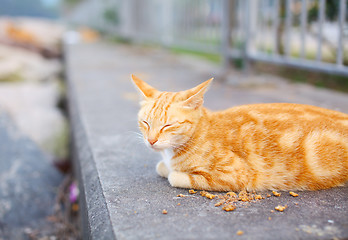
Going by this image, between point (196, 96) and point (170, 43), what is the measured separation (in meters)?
6.33

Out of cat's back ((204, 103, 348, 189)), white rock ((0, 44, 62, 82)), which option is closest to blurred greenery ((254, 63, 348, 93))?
cat's back ((204, 103, 348, 189))

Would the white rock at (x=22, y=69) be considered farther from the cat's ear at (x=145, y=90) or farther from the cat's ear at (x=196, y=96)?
the cat's ear at (x=196, y=96)

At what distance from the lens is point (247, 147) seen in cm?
169

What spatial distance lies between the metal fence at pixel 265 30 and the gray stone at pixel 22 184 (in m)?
2.76

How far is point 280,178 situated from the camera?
1662 millimetres

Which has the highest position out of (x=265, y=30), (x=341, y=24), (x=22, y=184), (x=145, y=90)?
(x=341, y=24)

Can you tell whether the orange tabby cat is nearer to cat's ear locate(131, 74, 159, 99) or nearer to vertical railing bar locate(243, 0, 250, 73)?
cat's ear locate(131, 74, 159, 99)

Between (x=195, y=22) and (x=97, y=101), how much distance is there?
124 inches

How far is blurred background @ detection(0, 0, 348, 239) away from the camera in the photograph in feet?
9.57

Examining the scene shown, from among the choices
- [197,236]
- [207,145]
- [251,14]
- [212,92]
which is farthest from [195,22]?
[197,236]

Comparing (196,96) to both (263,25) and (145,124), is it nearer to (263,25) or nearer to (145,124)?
(145,124)

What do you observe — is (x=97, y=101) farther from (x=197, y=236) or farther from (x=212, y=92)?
(x=197, y=236)

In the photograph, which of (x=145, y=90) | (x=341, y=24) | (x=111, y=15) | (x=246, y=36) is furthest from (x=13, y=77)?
(x=111, y=15)

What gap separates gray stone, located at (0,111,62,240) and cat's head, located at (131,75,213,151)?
1.51 m
